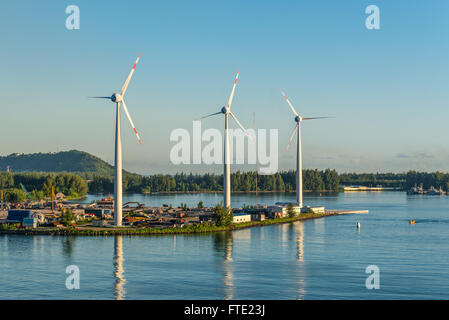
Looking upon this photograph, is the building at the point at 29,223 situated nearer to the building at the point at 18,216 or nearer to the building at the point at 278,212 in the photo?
the building at the point at 18,216

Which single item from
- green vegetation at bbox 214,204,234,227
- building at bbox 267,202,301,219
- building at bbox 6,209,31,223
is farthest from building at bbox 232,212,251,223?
building at bbox 6,209,31,223

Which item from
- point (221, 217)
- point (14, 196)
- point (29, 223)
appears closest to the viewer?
point (29, 223)

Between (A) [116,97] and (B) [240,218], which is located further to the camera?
(B) [240,218]

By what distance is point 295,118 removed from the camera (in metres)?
121

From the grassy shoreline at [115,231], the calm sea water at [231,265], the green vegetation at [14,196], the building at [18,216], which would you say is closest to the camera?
the calm sea water at [231,265]

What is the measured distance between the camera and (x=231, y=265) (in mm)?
51781

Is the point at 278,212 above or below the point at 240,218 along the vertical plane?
above

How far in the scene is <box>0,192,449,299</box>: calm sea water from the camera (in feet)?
129

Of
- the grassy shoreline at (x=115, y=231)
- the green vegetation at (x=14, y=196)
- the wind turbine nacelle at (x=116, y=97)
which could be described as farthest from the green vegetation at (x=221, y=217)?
the green vegetation at (x=14, y=196)

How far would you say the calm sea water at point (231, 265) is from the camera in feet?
129

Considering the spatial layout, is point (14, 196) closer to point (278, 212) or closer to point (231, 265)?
point (278, 212)

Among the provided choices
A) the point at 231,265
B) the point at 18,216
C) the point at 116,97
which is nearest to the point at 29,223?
the point at 18,216
